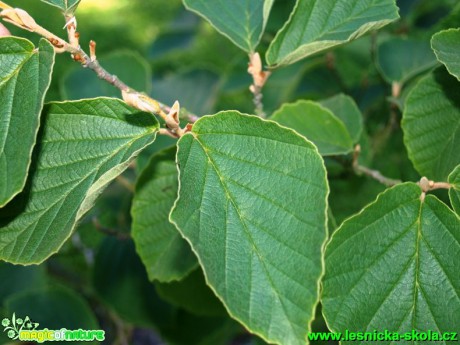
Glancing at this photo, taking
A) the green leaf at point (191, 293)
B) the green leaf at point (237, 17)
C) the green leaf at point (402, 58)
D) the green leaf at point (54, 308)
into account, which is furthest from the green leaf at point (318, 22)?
the green leaf at point (54, 308)

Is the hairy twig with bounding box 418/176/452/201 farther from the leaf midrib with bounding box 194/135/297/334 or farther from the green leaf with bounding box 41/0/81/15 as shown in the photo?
the green leaf with bounding box 41/0/81/15

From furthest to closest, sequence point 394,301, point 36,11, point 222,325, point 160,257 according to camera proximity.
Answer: point 36,11, point 222,325, point 160,257, point 394,301

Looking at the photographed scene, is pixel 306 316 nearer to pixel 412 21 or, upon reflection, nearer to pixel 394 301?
pixel 394 301

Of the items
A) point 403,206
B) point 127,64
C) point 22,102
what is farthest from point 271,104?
point 22,102

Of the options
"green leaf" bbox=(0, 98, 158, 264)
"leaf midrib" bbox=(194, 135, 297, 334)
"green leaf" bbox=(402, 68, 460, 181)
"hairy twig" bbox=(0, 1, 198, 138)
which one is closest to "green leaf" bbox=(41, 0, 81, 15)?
"hairy twig" bbox=(0, 1, 198, 138)
